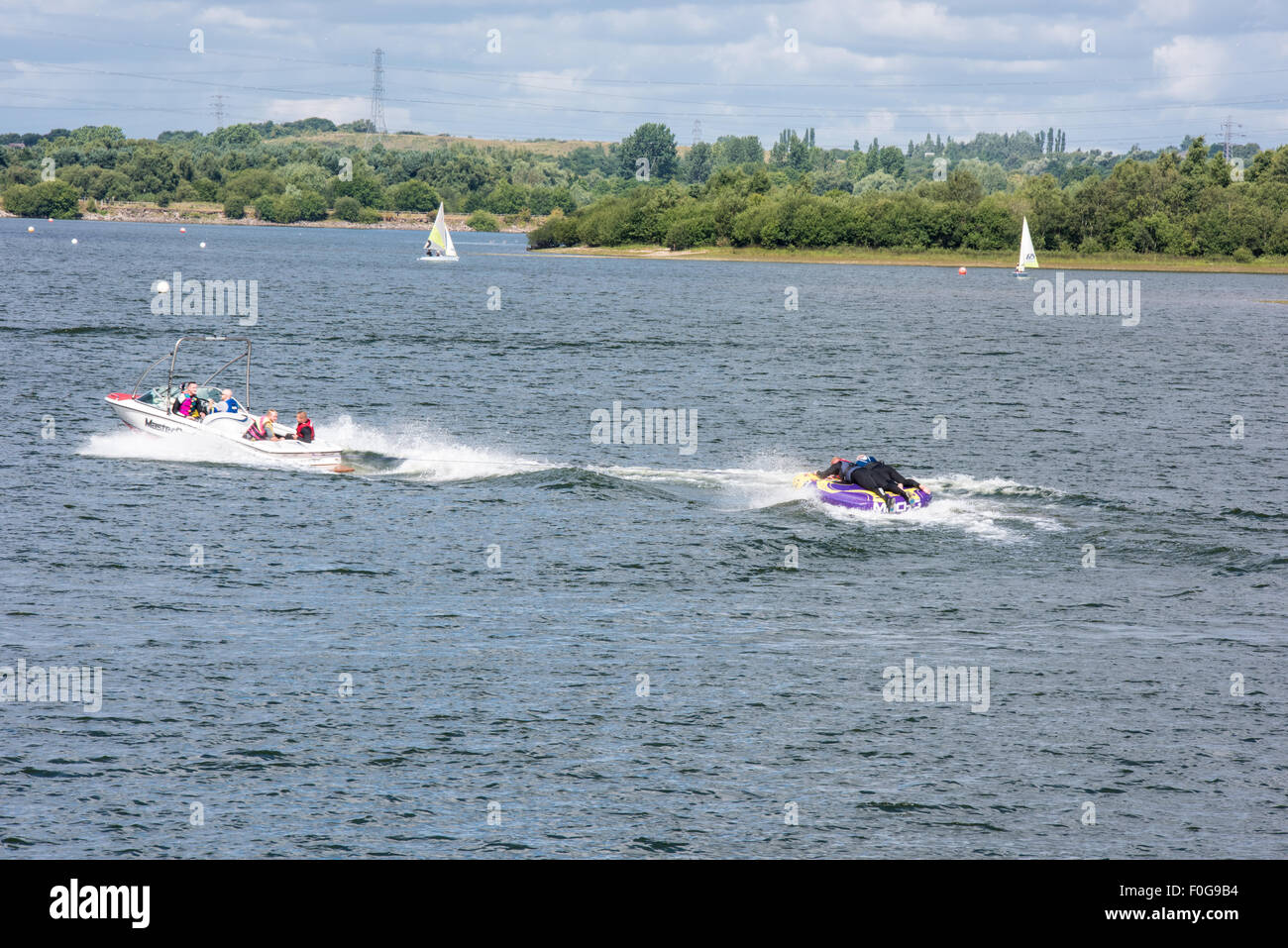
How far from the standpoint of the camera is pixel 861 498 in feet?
137

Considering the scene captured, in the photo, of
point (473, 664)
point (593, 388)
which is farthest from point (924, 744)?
point (593, 388)

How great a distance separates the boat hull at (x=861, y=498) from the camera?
41719 mm

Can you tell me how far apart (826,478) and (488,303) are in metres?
100

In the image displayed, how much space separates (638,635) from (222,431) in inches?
1007

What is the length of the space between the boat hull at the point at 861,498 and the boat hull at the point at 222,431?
18.5 metres

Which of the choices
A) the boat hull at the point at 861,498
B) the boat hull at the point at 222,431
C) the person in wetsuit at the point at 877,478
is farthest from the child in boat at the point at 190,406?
the person in wetsuit at the point at 877,478

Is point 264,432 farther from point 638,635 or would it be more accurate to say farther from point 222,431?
point 638,635

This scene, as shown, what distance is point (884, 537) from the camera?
130ft

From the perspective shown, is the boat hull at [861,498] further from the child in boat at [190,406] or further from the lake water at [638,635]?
the child in boat at [190,406]

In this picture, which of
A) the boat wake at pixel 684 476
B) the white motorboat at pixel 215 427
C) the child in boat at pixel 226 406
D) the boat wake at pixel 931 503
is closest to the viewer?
the boat wake at pixel 931 503

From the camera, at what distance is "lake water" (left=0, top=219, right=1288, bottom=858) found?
21.8 metres

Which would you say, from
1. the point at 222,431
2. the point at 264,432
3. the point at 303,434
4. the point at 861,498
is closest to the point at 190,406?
the point at 222,431
